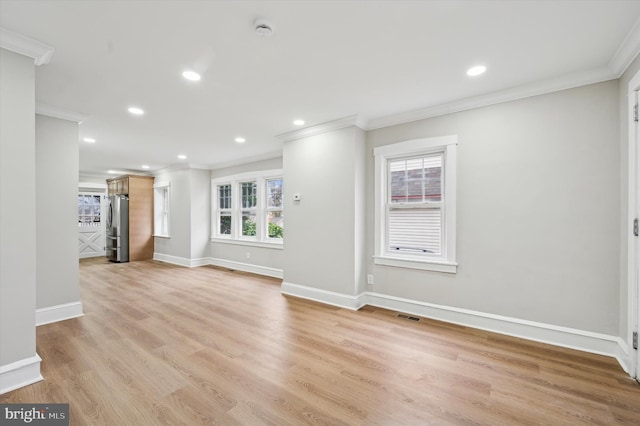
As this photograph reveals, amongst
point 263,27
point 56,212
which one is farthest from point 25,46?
point 56,212

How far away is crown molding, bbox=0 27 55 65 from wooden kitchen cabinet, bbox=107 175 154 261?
632 cm

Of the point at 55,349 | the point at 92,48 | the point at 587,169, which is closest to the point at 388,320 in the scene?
the point at 587,169

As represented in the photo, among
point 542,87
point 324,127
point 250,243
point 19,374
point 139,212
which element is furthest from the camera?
point 139,212

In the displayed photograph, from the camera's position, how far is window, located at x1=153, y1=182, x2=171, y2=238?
811 centimetres

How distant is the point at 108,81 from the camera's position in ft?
8.83

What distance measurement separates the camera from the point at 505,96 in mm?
2930

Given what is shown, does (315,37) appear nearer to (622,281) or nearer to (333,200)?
(333,200)

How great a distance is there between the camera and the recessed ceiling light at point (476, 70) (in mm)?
2475

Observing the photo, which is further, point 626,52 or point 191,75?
point 191,75

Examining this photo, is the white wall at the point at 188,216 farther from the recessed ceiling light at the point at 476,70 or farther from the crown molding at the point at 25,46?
the recessed ceiling light at the point at 476,70

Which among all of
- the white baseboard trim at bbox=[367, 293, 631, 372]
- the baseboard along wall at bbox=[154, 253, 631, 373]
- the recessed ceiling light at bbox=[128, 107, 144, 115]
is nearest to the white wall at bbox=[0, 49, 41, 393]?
the recessed ceiling light at bbox=[128, 107, 144, 115]

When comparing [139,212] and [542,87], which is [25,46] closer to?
[542,87]

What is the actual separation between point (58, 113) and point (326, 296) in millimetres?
4091

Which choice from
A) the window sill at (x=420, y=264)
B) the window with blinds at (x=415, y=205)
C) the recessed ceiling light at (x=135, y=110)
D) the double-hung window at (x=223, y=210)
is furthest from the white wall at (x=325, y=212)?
the double-hung window at (x=223, y=210)
